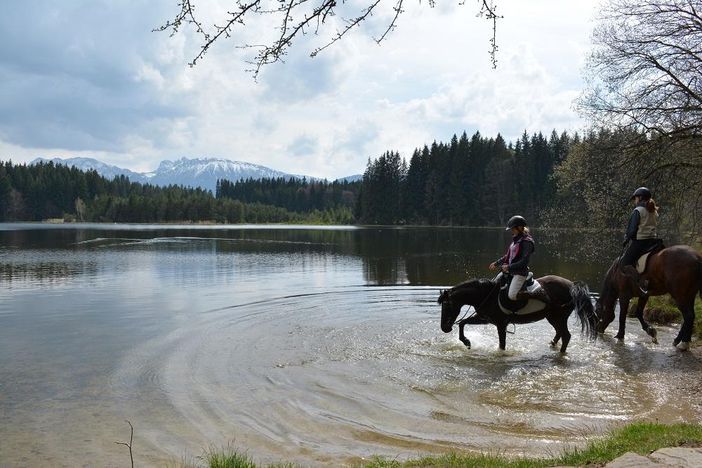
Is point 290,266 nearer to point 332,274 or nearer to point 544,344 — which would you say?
point 332,274

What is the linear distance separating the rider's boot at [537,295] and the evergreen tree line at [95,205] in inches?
5700

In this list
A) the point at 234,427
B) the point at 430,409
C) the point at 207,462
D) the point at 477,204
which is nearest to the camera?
the point at 207,462

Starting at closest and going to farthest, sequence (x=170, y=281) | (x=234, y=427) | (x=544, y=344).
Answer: (x=234, y=427) < (x=544, y=344) < (x=170, y=281)

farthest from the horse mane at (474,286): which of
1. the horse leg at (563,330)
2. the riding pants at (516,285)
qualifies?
the horse leg at (563,330)

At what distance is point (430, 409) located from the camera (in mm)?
8133

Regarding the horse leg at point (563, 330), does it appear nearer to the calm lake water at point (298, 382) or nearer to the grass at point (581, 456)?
the calm lake water at point (298, 382)

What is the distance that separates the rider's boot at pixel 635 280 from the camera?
40.5 feet

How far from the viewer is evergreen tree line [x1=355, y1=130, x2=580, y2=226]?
121250 mm

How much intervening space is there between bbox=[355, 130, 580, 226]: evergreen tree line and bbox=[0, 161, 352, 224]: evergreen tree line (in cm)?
1778

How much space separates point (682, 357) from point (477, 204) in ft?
390

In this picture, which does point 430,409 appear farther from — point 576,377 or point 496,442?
point 576,377

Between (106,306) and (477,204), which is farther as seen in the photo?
(477,204)

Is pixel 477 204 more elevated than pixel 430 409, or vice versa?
pixel 477 204

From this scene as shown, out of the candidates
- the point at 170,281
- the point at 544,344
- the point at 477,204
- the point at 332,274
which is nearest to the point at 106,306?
the point at 170,281
